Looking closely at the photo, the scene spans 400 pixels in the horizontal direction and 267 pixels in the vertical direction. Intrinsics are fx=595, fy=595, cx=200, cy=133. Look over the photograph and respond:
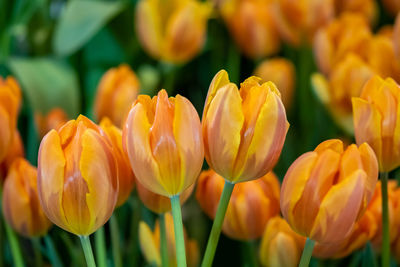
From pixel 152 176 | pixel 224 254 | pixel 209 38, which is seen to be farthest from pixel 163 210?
pixel 209 38

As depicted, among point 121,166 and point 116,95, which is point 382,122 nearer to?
point 121,166

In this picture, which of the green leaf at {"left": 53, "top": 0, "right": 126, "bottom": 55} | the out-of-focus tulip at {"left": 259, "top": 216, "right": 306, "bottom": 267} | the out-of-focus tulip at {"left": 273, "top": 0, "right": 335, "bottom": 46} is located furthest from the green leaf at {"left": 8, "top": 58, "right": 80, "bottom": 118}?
the out-of-focus tulip at {"left": 259, "top": 216, "right": 306, "bottom": 267}

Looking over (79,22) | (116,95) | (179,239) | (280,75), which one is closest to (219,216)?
(179,239)

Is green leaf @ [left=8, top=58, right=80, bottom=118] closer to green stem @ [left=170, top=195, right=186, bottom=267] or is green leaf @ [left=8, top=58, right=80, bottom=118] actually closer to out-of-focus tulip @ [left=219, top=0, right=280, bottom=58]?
out-of-focus tulip @ [left=219, top=0, right=280, bottom=58]

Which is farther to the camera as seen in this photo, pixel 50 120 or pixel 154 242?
pixel 50 120

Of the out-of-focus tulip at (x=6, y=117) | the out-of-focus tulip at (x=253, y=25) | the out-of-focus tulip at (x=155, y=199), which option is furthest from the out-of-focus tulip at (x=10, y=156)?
the out-of-focus tulip at (x=253, y=25)
